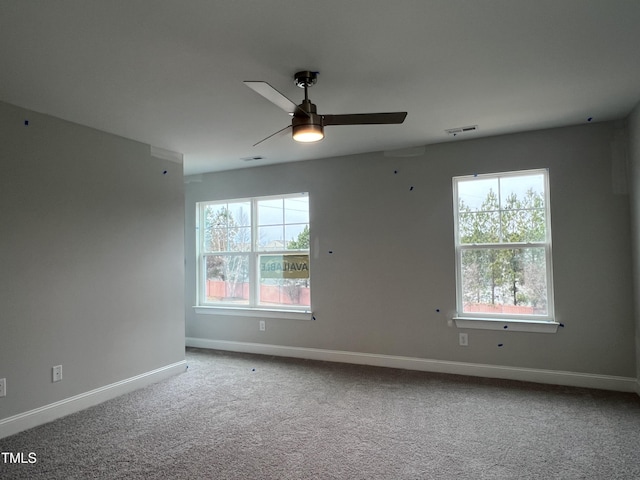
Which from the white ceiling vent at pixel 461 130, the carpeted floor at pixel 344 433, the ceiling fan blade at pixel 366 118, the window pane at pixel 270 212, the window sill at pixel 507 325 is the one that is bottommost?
the carpeted floor at pixel 344 433

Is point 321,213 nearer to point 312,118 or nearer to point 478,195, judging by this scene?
point 478,195

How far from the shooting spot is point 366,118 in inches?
95.0

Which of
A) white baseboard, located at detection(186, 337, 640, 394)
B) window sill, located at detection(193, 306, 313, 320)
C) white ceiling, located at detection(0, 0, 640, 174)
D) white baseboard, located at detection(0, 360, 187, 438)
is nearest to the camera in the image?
white ceiling, located at detection(0, 0, 640, 174)

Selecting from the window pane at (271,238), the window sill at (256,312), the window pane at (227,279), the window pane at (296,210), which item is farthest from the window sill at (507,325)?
the window pane at (227,279)

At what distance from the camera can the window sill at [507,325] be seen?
3688mm

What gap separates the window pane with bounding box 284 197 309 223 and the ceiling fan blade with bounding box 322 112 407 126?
2464 millimetres

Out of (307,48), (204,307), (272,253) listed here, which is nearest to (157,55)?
(307,48)

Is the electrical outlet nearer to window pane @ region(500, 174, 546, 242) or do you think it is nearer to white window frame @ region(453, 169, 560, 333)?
white window frame @ region(453, 169, 560, 333)

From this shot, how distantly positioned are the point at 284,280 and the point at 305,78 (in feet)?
9.83

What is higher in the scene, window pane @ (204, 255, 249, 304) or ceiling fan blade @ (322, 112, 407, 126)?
ceiling fan blade @ (322, 112, 407, 126)

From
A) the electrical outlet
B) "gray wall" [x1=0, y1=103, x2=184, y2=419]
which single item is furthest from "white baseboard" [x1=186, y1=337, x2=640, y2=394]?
the electrical outlet

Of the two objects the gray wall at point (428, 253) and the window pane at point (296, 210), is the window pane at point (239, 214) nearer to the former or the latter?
the gray wall at point (428, 253)

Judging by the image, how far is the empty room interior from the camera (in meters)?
2.16

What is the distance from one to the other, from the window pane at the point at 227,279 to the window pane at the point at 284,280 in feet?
0.86
